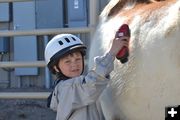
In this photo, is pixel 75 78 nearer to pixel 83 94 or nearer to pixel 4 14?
pixel 83 94

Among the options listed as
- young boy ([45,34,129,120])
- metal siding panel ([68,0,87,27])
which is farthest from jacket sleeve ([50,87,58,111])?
metal siding panel ([68,0,87,27])

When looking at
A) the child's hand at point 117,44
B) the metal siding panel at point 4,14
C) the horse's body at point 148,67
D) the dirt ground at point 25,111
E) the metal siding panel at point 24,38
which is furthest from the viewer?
the metal siding panel at point 4,14

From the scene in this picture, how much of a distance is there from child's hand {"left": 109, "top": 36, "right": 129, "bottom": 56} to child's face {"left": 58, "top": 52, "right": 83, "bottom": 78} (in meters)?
0.27

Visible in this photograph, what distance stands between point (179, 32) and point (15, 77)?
6.48 meters

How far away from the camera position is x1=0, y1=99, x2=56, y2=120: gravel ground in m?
5.73

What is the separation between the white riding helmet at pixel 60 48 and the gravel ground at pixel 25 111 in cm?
314

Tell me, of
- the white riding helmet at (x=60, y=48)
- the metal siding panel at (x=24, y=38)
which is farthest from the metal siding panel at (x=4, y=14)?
the white riding helmet at (x=60, y=48)

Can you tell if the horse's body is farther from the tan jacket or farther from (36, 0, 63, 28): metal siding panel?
(36, 0, 63, 28): metal siding panel

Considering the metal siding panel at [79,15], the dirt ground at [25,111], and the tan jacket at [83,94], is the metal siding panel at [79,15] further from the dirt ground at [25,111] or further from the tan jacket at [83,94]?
the tan jacket at [83,94]

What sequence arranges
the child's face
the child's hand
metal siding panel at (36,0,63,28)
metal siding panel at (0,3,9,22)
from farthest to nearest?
1. metal siding panel at (0,3,9,22)
2. metal siding panel at (36,0,63,28)
3. the child's face
4. the child's hand

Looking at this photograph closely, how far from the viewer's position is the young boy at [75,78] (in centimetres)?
197

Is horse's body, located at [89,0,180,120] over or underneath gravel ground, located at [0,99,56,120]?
over

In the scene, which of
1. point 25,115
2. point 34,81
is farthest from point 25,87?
point 25,115

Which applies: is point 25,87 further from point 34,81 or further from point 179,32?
point 179,32
